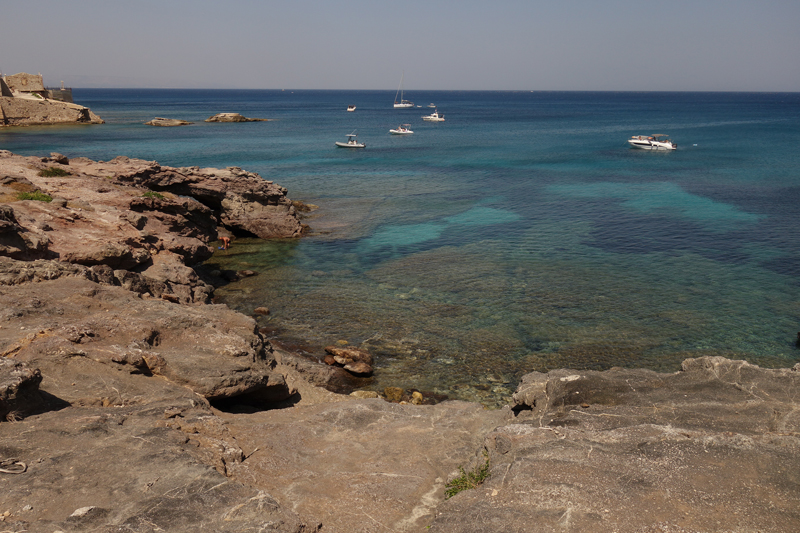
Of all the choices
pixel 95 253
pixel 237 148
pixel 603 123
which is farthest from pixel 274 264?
pixel 603 123

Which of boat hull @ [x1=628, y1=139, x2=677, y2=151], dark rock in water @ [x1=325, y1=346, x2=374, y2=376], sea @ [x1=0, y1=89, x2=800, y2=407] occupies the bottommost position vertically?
dark rock in water @ [x1=325, y1=346, x2=374, y2=376]

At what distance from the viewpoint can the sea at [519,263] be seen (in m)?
22.0

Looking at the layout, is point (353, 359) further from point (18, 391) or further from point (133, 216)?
point (133, 216)

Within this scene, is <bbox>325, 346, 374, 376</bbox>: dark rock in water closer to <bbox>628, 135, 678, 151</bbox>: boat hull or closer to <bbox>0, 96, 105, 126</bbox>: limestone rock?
<bbox>628, 135, 678, 151</bbox>: boat hull

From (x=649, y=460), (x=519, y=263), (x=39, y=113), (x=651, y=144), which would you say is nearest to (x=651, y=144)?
(x=651, y=144)

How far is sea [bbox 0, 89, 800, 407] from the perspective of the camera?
22.0 meters

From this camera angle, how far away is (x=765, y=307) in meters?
25.7

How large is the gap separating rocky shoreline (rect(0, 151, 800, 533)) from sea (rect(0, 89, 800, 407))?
721 centimetres

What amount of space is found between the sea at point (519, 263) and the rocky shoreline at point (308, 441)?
23.6 ft

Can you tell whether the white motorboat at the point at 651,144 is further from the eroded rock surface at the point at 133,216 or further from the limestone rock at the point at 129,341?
the limestone rock at the point at 129,341

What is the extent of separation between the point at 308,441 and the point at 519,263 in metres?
23.3

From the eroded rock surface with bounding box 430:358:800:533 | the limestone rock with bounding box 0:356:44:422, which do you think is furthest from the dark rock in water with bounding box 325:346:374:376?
the limestone rock with bounding box 0:356:44:422

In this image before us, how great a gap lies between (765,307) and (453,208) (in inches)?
1020

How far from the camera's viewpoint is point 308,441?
36.1 ft
